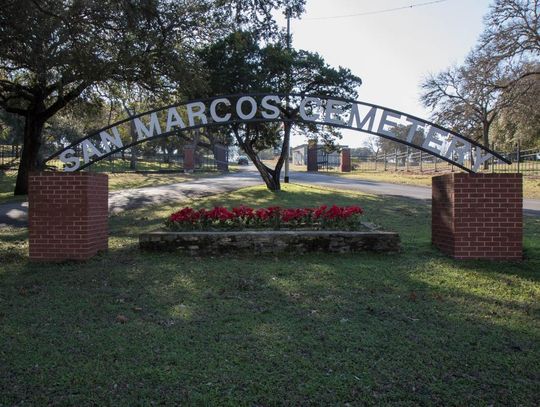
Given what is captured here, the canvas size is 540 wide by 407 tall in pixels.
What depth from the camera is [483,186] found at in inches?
279

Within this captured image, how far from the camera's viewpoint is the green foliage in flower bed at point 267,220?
8266 mm

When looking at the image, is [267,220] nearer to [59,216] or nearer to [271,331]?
[59,216]

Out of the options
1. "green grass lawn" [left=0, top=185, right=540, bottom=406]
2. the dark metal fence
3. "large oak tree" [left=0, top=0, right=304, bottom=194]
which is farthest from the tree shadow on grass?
the dark metal fence

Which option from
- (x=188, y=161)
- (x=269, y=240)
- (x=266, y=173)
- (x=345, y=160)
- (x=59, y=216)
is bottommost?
(x=269, y=240)

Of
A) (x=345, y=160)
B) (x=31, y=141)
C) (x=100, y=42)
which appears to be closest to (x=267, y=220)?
(x=100, y=42)

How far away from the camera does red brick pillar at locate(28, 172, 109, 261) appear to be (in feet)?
23.9

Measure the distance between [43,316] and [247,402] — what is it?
267 centimetres

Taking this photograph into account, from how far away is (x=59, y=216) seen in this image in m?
7.29

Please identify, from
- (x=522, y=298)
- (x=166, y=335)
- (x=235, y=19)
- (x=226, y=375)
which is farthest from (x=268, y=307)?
(x=235, y=19)

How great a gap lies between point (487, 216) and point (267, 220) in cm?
351

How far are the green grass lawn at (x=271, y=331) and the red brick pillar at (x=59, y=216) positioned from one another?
0.34m

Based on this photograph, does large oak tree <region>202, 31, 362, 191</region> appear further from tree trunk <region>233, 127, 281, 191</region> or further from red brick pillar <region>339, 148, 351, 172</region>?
red brick pillar <region>339, 148, 351, 172</region>

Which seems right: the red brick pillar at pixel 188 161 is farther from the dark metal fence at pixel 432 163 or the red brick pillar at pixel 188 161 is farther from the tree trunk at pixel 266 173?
the tree trunk at pixel 266 173

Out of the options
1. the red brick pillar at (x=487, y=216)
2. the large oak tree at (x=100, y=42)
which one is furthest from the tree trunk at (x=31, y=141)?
the red brick pillar at (x=487, y=216)
